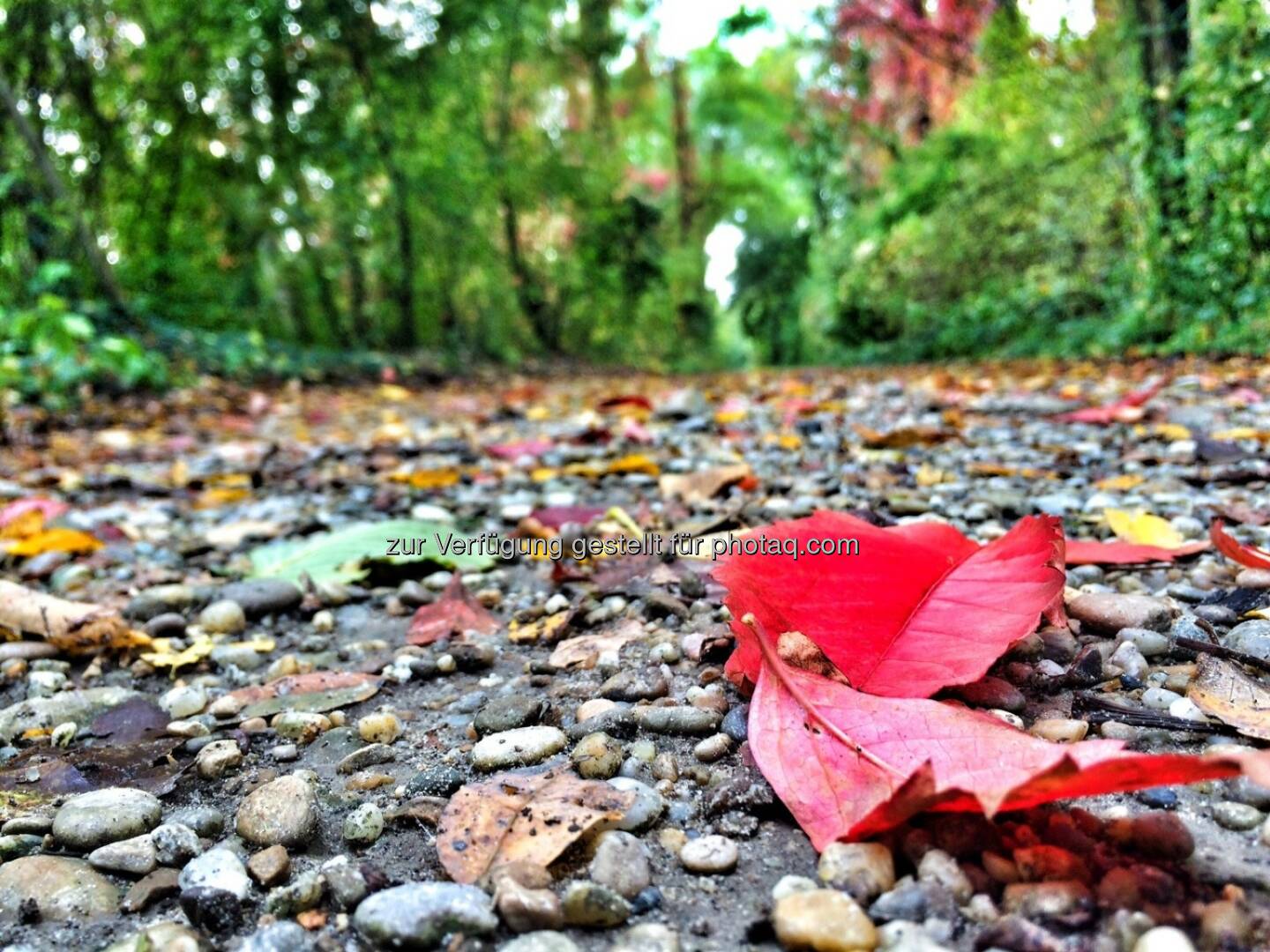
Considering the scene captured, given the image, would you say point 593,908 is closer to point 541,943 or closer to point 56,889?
point 541,943

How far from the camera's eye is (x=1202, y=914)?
0.60 meters

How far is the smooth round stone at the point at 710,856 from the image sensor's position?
28.7 inches

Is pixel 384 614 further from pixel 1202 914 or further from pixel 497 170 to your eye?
pixel 497 170

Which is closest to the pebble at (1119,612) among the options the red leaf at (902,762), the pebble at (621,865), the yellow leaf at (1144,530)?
the yellow leaf at (1144,530)

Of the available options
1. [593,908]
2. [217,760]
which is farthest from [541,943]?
[217,760]

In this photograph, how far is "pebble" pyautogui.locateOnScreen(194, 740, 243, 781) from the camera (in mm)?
963

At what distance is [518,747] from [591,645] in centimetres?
30

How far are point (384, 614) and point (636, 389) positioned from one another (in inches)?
163

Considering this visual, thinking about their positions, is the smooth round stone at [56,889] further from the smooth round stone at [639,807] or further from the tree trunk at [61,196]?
the tree trunk at [61,196]

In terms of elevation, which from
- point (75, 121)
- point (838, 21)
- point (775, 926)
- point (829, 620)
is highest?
point (838, 21)

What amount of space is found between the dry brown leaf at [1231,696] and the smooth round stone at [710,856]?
1.59 ft

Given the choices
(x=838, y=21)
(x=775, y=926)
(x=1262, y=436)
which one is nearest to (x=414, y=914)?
(x=775, y=926)

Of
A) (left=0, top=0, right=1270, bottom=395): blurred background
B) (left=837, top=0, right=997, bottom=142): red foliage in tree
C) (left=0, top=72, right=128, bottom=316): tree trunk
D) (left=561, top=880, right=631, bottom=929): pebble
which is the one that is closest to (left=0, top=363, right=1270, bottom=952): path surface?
(left=561, top=880, right=631, bottom=929): pebble

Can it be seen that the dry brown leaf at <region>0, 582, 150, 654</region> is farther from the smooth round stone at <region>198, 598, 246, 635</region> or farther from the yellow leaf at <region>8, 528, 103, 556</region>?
the yellow leaf at <region>8, 528, 103, 556</region>
